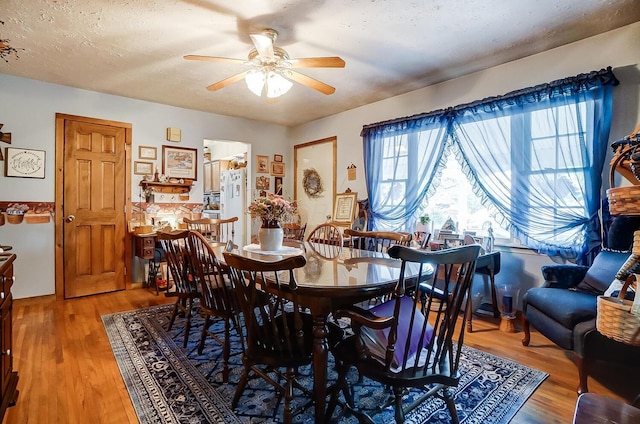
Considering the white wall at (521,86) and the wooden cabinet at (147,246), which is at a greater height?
the white wall at (521,86)

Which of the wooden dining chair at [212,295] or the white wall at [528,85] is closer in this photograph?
the wooden dining chair at [212,295]

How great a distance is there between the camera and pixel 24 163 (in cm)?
360

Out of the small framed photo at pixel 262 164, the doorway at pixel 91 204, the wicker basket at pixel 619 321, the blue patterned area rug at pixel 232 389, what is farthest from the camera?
the small framed photo at pixel 262 164

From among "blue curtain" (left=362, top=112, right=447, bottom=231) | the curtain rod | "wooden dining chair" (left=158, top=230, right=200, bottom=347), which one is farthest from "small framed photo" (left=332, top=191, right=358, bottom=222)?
"wooden dining chair" (left=158, top=230, right=200, bottom=347)

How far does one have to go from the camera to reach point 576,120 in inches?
105

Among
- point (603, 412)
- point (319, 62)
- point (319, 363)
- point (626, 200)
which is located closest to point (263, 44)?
point (319, 62)

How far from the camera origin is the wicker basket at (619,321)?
2.46 feet

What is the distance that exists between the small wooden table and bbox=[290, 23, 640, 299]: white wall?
6.95ft

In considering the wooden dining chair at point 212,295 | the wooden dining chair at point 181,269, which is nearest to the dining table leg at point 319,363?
the wooden dining chair at point 212,295

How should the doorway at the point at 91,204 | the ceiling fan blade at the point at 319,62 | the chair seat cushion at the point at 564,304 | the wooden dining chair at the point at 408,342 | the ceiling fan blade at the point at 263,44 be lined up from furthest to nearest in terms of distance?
the doorway at the point at 91,204, the ceiling fan blade at the point at 319,62, the ceiling fan blade at the point at 263,44, the chair seat cushion at the point at 564,304, the wooden dining chair at the point at 408,342

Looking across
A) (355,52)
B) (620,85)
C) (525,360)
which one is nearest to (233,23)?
(355,52)

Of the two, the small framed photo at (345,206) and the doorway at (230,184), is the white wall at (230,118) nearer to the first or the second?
the small framed photo at (345,206)

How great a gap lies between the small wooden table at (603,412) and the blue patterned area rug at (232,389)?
0.75 meters

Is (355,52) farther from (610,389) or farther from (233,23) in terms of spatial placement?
(610,389)
